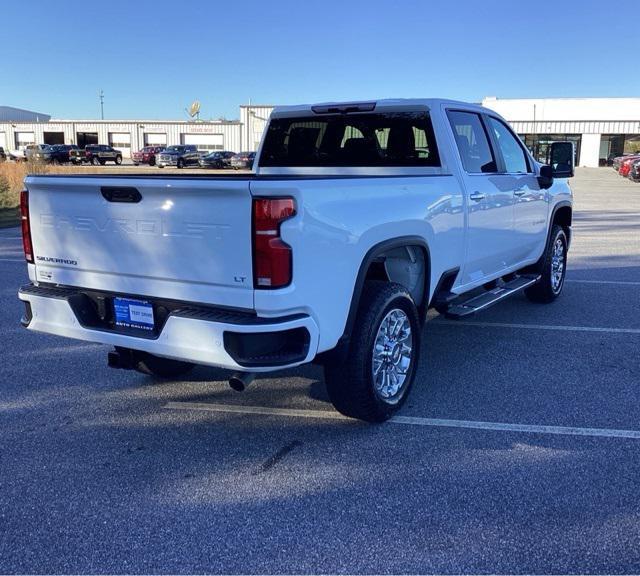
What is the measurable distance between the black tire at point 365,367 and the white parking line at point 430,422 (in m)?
0.25

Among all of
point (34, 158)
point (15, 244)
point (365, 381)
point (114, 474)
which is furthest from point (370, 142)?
point (34, 158)

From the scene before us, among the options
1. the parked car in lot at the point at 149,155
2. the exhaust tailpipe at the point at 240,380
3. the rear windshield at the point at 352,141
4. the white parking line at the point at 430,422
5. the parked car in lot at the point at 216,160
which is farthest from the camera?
the parked car in lot at the point at 149,155

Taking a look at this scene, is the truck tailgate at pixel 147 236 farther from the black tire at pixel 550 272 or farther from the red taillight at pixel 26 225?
the black tire at pixel 550 272

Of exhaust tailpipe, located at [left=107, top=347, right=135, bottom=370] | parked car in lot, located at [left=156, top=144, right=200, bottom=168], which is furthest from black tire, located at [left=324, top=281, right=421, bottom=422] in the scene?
parked car in lot, located at [left=156, top=144, right=200, bottom=168]

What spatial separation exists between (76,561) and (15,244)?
10780 millimetres

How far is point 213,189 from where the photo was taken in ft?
11.2

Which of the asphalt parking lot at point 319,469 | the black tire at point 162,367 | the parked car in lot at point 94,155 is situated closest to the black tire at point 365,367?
the asphalt parking lot at point 319,469

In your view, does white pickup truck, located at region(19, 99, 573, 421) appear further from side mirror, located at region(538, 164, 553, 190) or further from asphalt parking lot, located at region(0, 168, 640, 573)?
side mirror, located at region(538, 164, 553, 190)

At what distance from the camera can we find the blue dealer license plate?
3.83 m

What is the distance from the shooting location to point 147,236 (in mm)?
3734

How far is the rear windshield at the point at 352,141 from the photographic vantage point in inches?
214

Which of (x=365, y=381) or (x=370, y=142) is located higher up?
(x=370, y=142)

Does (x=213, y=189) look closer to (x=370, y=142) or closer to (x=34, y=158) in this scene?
(x=370, y=142)

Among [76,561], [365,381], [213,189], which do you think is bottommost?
[76,561]
